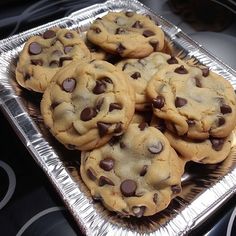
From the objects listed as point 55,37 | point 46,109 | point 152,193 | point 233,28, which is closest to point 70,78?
point 46,109

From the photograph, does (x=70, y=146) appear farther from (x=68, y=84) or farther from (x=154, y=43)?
(x=154, y=43)

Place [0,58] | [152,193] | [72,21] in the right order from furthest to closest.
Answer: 1. [72,21]
2. [0,58]
3. [152,193]

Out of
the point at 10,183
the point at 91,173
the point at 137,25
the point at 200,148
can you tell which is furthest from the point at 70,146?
the point at 137,25

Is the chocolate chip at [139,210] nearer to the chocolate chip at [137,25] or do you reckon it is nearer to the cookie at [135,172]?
the cookie at [135,172]

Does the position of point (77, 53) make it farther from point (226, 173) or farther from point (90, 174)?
point (226, 173)

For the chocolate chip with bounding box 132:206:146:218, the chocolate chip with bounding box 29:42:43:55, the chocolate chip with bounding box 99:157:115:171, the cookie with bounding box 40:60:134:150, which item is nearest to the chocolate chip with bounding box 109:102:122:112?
the cookie with bounding box 40:60:134:150

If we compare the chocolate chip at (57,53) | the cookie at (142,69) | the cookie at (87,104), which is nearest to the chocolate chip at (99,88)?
the cookie at (87,104)

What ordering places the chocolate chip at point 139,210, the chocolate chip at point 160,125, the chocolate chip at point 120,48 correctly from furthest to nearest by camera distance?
the chocolate chip at point 120,48 < the chocolate chip at point 160,125 < the chocolate chip at point 139,210

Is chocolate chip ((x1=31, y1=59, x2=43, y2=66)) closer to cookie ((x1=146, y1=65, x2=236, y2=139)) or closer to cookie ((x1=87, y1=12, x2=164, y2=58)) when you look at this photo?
cookie ((x1=87, y1=12, x2=164, y2=58))
